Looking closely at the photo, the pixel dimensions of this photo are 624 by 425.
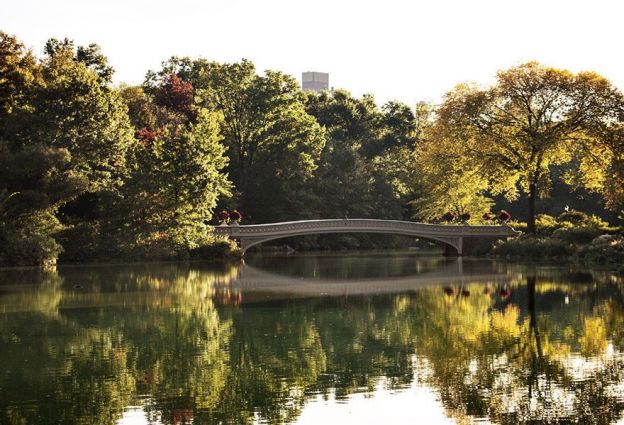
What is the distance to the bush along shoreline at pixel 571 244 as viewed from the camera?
50.7 metres

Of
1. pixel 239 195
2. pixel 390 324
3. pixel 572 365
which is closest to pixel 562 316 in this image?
pixel 390 324

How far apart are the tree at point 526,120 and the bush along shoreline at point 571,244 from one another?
2763mm

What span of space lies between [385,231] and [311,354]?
155 feet

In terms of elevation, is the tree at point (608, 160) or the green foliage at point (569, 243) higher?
Answer: the tree at point (608, 160)

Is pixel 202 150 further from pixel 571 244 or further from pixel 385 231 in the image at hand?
pixel 571 244

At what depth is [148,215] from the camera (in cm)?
5638

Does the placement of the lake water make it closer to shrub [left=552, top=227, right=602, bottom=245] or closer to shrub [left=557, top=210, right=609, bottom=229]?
shrub [left=552, top=227, right=602, bottom=245]

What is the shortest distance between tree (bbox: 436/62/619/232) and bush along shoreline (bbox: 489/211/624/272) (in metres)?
2.76

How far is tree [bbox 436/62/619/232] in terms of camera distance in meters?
59.6

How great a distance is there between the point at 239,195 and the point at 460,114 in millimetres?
20617

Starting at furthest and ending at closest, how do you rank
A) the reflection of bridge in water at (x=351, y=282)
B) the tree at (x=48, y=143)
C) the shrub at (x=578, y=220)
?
1. the shrub at (x=578, y=220)
2. the tree at (x=48, y=143)
3. the reflection of bridge in water at (x=351, y=282)

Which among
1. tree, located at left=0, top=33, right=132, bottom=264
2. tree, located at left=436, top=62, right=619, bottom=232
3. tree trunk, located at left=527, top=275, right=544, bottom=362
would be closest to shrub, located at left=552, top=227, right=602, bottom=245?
tree, located at left=436, top=62, right=619, bottom=232

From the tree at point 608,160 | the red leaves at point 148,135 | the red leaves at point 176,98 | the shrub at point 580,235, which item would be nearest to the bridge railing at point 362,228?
the tree at point 608,160

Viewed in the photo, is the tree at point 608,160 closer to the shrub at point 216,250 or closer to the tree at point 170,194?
the shrub at point 216,250
